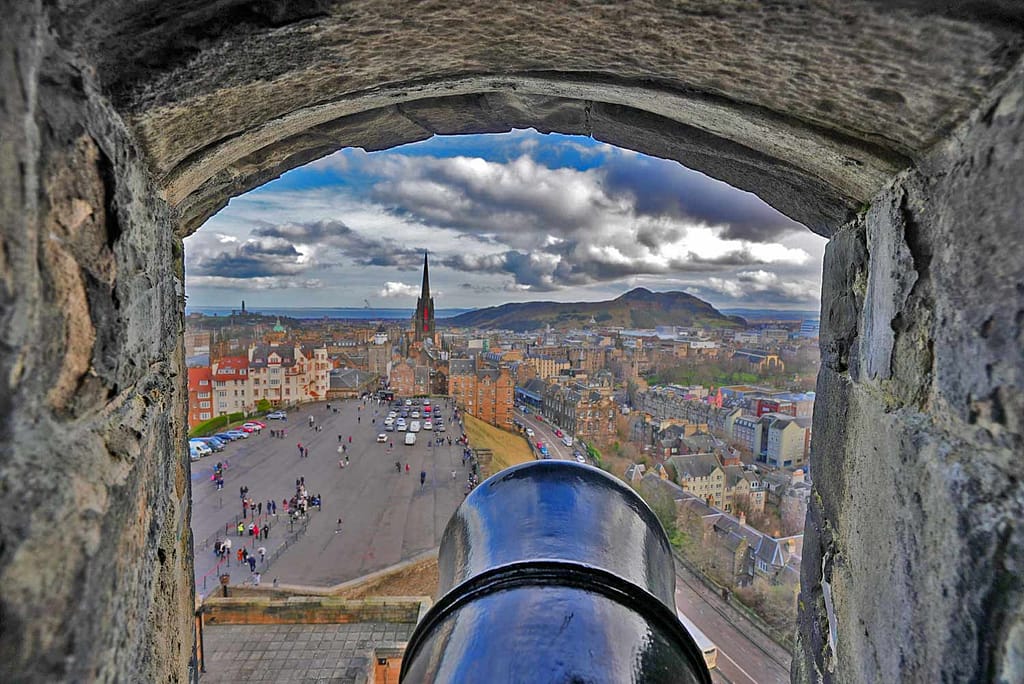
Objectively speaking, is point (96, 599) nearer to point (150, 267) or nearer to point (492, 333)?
point (150, 267)

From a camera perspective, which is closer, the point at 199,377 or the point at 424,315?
the point at 199,377

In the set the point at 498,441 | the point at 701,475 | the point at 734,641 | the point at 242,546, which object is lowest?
the point at 734,641

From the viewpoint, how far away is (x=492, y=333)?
15.7 metres

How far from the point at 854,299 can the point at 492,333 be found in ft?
48.7

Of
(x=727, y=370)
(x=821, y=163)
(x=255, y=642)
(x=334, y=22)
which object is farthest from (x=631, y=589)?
(x=727, y=370)

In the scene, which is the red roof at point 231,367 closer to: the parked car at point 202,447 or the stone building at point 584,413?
the parked car at point 202,447

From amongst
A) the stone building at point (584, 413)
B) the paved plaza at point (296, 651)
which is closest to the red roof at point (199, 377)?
the stone building at point (584, 413)

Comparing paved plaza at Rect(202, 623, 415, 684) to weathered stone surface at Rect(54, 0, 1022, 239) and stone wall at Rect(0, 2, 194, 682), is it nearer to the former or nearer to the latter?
stone wall at Rect(0, 2, 194, 682)

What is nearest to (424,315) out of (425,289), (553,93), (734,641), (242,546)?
(425,289)

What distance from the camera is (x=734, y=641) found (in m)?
6.00

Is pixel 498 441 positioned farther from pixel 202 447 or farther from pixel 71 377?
pixel 71 377

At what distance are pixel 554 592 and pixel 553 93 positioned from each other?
80 cm

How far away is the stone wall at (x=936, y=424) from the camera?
49 centimetres

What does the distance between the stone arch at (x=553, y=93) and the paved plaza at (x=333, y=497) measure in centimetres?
517
